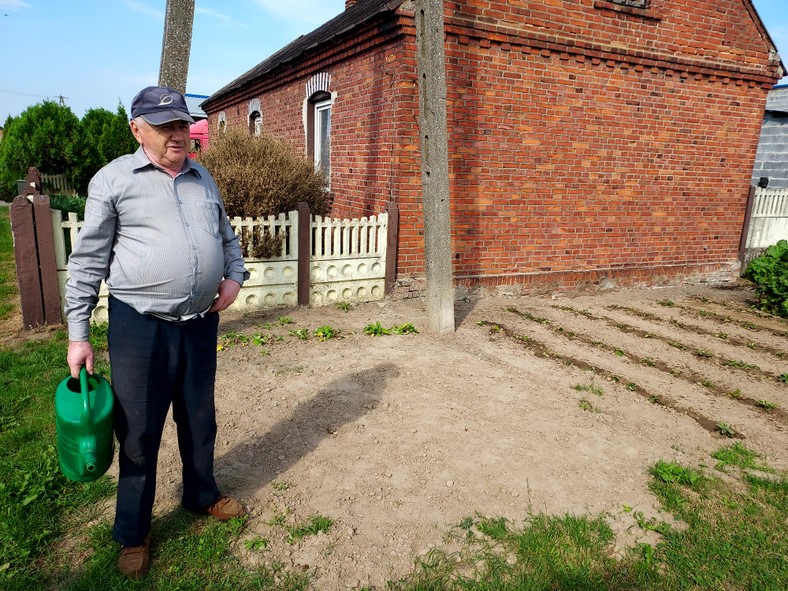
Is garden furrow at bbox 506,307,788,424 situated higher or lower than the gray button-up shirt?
lower

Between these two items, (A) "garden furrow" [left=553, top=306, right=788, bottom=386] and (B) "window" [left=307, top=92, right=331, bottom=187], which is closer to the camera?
(A) "garden furrow" [left=553, top=306, right=788, bottom=386]

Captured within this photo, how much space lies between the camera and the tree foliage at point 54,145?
16.8 meters

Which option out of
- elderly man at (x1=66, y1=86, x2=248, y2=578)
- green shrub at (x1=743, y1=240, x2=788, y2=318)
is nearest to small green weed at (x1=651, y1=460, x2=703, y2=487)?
elderly man at (x1=66, y1=86, x2=248, y2=578)

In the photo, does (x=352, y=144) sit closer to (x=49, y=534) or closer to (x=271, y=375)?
(x=271, y=375)

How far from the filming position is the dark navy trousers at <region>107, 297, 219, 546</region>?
7.56 ft

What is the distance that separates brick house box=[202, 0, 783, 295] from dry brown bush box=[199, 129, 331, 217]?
75 cm

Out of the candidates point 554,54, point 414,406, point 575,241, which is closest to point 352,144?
point 554,54

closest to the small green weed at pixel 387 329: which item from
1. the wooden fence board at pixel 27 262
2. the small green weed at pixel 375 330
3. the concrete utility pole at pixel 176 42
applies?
the small green weed at pixel 375 330

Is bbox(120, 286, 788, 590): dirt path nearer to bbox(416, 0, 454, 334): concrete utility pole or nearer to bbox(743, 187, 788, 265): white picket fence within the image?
bbox(416, 0, 454, 334): concrete utility pole

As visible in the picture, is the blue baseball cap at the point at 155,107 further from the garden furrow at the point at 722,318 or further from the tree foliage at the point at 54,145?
the tree foliage at the point at 54,145

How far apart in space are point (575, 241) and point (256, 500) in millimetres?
6546

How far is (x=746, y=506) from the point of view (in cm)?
312

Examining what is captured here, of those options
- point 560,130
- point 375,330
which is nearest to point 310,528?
point 375,330

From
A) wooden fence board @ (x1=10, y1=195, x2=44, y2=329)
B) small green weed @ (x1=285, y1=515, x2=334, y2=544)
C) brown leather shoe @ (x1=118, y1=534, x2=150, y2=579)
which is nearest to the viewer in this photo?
brown leather shoe @ (x1=118, y1=534, x2=150, y2=579)
